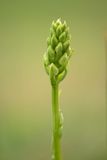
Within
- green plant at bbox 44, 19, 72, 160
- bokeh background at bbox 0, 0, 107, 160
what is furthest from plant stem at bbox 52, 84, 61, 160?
bokeh background at bbox 0, 0, 107, 160

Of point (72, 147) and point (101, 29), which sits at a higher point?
point (101, 29)

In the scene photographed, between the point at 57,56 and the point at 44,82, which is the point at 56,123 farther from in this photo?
the point at 44,82

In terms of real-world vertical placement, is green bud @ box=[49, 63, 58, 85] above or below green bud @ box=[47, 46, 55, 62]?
below

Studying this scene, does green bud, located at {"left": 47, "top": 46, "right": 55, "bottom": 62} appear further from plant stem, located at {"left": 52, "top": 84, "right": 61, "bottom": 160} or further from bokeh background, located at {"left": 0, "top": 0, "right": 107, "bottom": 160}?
bokeh background, located at {"left": 0, "top": 0, "right": 107, "bottom": 160}

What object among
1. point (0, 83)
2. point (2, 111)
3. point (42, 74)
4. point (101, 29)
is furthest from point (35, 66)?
point (101, 29)

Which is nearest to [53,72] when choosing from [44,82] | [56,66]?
[56,66]

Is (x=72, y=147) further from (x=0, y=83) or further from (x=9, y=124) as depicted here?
(x=0, y=83)
